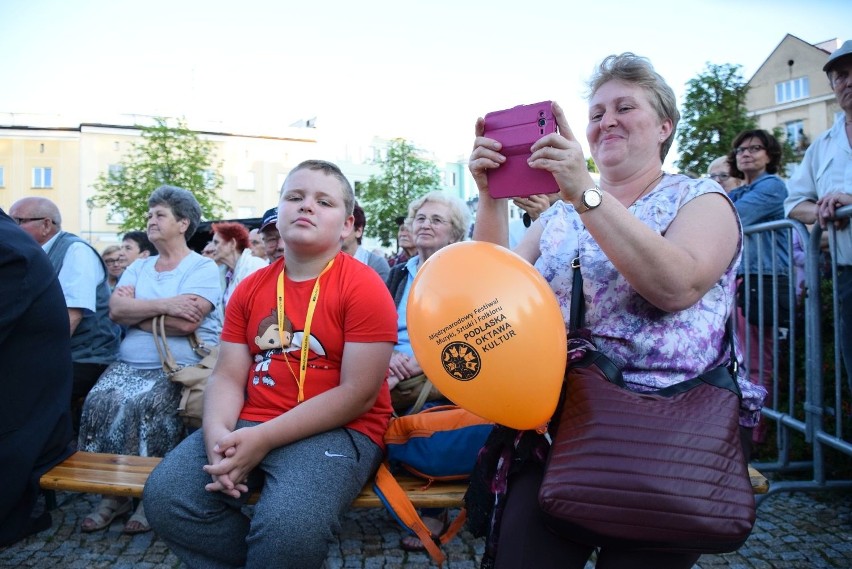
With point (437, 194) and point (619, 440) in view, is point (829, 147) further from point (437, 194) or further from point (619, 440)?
point (619, 440)

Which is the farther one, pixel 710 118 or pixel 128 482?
pixel 710 118

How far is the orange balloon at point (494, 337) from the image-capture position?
5.20ft

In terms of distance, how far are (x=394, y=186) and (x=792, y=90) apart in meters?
29.1

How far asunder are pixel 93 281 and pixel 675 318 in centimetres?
356

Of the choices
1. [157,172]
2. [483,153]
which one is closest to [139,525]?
[483,153]

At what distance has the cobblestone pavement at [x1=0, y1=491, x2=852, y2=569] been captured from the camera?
113 inches

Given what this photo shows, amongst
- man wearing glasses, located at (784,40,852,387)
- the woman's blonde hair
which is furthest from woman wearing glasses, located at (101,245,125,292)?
man wearing glasses, located at (784,40,852,387)

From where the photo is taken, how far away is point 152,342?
366 centimetres

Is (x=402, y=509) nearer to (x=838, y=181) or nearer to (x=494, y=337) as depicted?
(x=494, y=337)

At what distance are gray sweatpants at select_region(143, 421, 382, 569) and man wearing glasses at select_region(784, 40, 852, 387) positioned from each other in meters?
2.64

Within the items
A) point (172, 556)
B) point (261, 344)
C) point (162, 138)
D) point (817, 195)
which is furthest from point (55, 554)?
point (162, 138)

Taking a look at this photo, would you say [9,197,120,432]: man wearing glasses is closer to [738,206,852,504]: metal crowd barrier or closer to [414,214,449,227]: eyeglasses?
[414,214,449,227]: eyeglasses

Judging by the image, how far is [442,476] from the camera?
8.26 ft

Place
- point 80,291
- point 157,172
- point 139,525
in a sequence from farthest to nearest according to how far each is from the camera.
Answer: point 157,172
point 80,291
point 139,525
